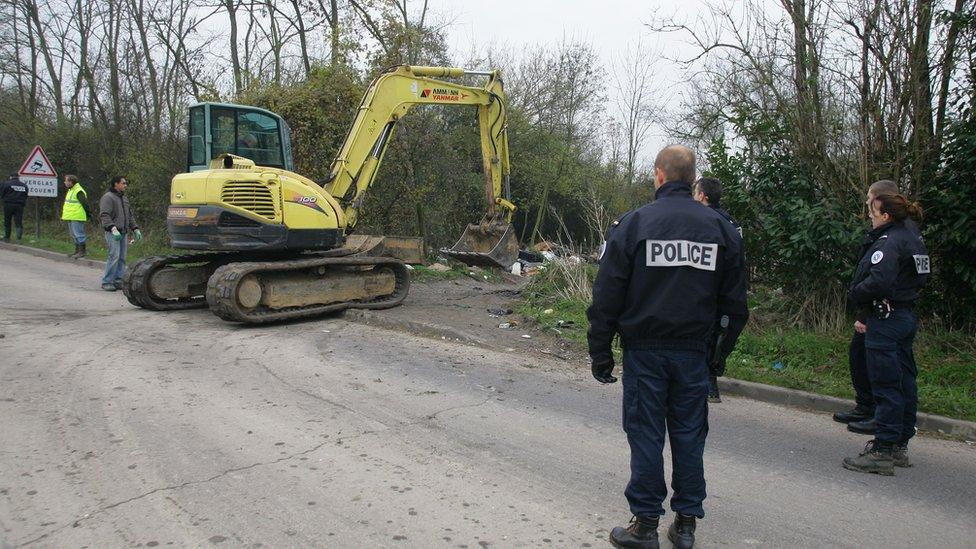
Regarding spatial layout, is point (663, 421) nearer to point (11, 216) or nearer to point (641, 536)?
point (641, 536)

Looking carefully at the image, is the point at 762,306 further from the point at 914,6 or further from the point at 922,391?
the point at 914,6

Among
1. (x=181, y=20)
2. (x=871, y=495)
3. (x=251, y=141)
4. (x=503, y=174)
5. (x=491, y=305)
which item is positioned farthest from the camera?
(x=181, y=20)

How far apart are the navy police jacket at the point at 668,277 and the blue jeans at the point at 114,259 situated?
35.6 feet

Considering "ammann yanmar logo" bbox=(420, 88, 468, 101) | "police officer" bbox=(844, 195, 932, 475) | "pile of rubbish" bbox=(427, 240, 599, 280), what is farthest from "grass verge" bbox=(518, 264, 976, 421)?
"ammann yanmar logo" bbox=(420, 88, 468, 101)

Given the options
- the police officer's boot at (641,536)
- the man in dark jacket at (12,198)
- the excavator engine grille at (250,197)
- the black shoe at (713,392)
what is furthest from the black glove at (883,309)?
the man in dark jacket at (12,198)

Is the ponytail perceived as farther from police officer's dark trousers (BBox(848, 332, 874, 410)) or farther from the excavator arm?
the excavator arm

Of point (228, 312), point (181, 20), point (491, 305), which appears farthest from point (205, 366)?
point (181, 20)

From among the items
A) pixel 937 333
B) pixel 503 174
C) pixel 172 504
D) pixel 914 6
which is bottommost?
pixel 172 504

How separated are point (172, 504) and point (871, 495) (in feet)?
13.5

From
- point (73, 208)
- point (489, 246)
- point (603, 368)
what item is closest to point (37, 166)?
point (73, 208)

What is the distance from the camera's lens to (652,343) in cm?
355

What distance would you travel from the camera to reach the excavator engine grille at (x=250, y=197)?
9.28 m

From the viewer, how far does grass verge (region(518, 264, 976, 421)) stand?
6332mm

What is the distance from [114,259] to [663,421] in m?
11.3
